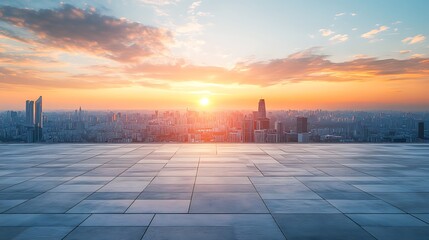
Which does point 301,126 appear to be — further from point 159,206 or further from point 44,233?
point 44,233

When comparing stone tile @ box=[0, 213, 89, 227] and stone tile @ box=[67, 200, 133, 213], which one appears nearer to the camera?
stone tile @ box=[0, 213, 89, 227]

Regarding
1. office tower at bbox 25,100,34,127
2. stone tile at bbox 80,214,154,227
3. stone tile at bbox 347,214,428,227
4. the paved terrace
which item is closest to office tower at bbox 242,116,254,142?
the paved terrace

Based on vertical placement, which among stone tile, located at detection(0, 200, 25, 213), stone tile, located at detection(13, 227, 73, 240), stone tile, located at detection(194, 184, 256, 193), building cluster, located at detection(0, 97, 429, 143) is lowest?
stone tile, located at detection(13, 227, 73, 240)

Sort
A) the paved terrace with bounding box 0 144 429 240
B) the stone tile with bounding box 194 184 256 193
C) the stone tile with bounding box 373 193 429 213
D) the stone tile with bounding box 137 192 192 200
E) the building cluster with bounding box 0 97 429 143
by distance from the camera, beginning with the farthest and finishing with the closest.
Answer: the building cluster with bounding box 0 97 429 143 < the stone tile with bounding box 194 184 256 193 < the stone tile with bounding box 137 192 192 200 < the stone tile with bounding box 373 193 429 213 < the paved terrace with bounding box 0 144 429 240

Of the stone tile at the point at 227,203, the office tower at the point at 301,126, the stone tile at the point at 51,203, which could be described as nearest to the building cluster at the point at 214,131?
the office tower at the point at 301,126

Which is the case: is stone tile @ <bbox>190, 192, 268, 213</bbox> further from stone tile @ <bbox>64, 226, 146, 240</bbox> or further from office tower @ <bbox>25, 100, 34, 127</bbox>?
office tower @ <bbox>25, 100, 34, 127</bbox>

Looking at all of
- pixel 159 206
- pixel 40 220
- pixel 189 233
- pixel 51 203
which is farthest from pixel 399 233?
pixel 51 203

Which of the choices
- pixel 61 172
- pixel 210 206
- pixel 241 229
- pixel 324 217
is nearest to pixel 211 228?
pixel 241 229

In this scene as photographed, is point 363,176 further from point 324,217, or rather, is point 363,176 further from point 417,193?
point 324,217

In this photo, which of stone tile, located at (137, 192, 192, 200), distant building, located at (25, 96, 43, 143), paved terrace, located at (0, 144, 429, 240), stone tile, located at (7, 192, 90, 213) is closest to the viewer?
paved terrace, located at (0, 144, 429, 240)

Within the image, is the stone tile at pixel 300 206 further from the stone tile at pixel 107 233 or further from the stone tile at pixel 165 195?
the stone tile at pixel 107 233
